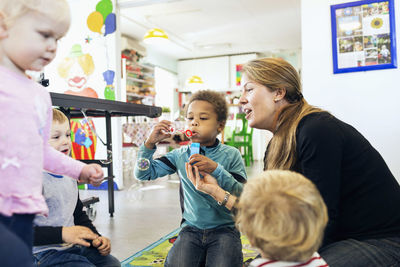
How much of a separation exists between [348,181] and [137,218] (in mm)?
1943

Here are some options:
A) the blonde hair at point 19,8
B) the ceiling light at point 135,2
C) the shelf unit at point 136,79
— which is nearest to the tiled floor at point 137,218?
the blonde hair at point 19,8

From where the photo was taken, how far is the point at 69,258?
104 centimetres

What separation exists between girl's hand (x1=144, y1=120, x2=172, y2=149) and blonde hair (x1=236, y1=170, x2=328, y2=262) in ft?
2.37

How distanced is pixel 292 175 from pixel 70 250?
0.74m

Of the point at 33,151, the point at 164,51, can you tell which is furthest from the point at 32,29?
the point at 164,51

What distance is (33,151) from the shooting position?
60cm

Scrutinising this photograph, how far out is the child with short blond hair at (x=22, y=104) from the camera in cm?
57

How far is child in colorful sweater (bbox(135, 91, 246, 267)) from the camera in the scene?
1.29 metres

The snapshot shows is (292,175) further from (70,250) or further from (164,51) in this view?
(164,51)

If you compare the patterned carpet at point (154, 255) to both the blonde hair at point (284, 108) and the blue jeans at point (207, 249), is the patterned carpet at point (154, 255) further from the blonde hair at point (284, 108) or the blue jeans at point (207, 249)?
the blonde hair at point (284, 108)

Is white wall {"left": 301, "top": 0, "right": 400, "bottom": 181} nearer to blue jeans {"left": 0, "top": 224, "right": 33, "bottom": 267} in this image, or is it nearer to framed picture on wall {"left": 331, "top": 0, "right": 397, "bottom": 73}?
framed picture on wall {"left": 331, "top": 0, "right": 397, "bottom": 73}

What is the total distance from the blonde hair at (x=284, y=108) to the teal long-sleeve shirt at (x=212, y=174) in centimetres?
18

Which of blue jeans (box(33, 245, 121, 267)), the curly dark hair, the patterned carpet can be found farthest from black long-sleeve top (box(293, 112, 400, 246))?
the patterned carpet

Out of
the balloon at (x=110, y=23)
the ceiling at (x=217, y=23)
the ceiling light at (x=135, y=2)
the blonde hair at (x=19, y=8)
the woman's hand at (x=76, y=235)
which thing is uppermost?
the ceiling at (x=217, y=23)
